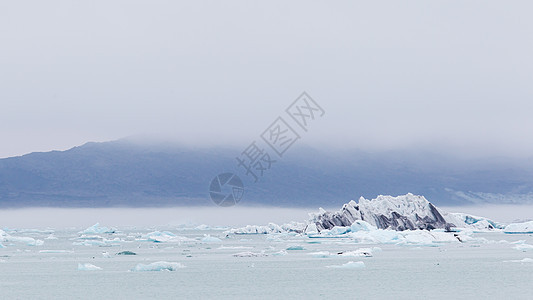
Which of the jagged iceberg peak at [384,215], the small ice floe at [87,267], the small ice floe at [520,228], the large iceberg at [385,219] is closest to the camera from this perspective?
the small ice floe at [87,267]

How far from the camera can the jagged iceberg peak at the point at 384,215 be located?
74625 mm

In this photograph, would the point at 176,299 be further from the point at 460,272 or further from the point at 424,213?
the point at 424,213

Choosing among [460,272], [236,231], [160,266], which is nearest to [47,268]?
[160,266]

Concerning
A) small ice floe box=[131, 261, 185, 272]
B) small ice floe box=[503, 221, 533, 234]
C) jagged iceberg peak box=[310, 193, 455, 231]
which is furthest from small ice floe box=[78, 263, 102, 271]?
small ice floe box=[503, 221, 533, 234]

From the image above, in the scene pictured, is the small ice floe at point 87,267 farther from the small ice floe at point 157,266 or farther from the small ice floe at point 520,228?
the small ice floe at point 520,228

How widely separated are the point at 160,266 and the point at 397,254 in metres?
19.8

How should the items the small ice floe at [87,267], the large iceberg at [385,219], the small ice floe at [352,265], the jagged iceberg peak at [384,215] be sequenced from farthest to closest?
the jagged iceberg peak at [384,215] < the large iceberg at [385,219] < the small ice floe at [352,265] < the small ice floe at [87,267]

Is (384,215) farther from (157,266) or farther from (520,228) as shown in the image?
(157,266)

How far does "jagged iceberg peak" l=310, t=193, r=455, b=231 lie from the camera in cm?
7462

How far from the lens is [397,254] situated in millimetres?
47969

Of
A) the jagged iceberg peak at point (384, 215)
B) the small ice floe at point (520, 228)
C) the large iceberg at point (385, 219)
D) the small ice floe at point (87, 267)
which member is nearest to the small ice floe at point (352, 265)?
the small ice floe at point (87, 267)

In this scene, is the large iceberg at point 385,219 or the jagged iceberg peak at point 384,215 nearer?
the large iceberg at point 385,219

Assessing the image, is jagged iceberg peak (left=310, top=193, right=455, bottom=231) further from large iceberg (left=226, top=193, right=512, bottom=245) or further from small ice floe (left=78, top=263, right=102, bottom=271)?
small ice floe (left=78, top=263, right=102, bottom=271)

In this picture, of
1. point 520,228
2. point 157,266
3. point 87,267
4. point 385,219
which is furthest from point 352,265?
point 520,228
